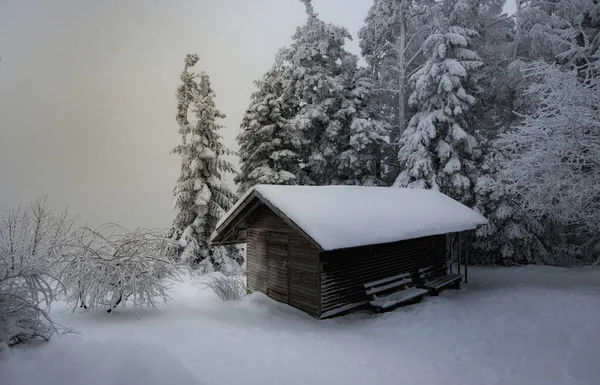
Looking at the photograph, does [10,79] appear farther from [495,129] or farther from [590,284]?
[590,284]

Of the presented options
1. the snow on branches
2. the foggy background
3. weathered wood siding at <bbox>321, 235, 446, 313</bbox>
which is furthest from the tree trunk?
weathered wood siding at <bbox>321, 235, 446, 313</bbox>

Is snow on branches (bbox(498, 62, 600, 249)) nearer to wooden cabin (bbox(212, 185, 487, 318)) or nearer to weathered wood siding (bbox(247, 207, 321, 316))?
wooden cabin (bbox(212, 185, 487, 318))

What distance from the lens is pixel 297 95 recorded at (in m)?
22.4

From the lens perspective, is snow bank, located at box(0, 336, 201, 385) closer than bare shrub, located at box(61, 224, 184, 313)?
Yes

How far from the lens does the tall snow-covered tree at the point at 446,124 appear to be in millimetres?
18703

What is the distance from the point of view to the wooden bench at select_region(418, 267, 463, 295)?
13.3 metres

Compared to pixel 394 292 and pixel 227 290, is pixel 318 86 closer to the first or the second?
pixel 394 292

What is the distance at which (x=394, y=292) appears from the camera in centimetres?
1266

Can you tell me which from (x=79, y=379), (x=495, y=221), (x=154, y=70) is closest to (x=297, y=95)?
(x=495, y=221)

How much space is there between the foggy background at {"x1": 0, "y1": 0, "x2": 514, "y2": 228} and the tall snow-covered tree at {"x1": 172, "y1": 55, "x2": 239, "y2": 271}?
612 cm

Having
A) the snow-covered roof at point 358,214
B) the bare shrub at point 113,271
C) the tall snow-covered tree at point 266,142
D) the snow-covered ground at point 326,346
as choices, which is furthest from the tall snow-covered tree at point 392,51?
the bare shrub at point 113,271

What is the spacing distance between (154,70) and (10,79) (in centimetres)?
1893

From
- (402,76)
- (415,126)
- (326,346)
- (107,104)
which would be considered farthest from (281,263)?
(107,104)

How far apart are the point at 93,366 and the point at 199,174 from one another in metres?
14.6
